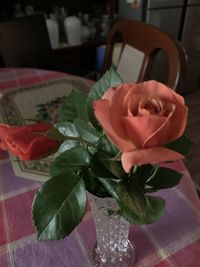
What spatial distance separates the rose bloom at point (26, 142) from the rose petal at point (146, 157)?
0.42 ft

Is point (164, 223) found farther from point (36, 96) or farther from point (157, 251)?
point (36, 96)

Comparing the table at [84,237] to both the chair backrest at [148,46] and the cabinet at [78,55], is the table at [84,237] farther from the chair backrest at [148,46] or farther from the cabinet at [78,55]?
the cabinet at [78,55]

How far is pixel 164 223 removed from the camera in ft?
1.98

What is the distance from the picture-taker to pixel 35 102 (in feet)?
3.43

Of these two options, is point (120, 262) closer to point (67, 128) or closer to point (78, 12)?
point (67, 128)

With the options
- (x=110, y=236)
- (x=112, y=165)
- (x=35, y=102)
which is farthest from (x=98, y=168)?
(x=35, y=102)

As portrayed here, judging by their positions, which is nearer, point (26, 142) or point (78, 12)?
point (26, 142)

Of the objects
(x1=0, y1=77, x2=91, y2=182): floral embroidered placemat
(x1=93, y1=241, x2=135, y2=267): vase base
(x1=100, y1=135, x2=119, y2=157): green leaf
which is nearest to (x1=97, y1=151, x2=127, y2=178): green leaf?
(x1=100, y1=135, x2=119, y2=157): green leaf

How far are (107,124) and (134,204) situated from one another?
0.37 ft

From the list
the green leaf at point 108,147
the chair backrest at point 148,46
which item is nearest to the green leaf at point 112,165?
the green leaf at point 108,147

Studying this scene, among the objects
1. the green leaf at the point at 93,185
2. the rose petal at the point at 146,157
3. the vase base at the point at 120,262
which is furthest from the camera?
the vase base at the point at 120,262

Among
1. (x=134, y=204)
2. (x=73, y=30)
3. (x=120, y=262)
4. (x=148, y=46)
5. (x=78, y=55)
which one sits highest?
(x=134, y=204)

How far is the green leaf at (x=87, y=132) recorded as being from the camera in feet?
1.23

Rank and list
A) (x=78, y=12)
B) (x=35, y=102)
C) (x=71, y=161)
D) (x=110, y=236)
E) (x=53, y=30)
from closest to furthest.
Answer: (x=71, y=161) → (x=110, y=236) → (x=35, y=102) → (x=53, y=30) → (x=78, y=12)
